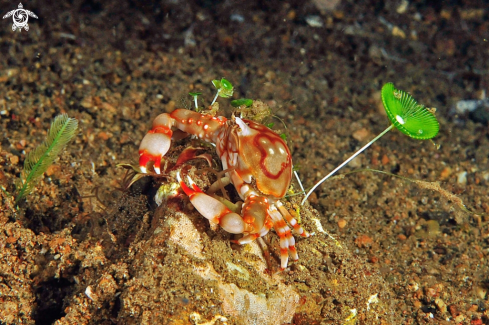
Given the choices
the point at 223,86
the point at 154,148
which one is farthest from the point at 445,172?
the point at 154,148

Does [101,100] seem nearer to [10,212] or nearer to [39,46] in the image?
[39,46]

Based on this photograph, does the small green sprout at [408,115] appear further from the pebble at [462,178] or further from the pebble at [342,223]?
the pebble at [462,178]

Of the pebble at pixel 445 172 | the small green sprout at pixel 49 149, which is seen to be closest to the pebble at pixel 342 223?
the pebble at pixel 445 172

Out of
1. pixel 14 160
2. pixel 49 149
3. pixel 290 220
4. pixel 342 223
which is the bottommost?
pixel 342 223

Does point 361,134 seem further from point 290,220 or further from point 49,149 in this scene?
point 49,149

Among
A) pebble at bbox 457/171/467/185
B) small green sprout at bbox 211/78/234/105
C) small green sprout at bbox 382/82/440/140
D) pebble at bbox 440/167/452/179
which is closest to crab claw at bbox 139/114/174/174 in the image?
small green sprout at bbox 211/78/234/105

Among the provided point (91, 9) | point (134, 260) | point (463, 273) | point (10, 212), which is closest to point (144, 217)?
point (134, 260)
